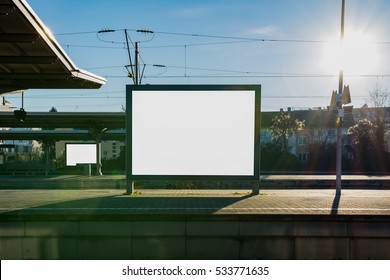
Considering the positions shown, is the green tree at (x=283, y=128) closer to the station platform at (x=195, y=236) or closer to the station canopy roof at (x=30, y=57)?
the station canopy roof at (x=30, y=57)

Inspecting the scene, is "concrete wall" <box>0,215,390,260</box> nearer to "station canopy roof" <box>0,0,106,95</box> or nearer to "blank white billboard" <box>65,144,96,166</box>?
"station canopy roof" <box>0,0,106,95</box>

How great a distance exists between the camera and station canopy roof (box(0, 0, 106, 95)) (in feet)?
24.4

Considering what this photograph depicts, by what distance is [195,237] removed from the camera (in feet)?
24.8

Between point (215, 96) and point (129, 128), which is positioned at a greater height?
point (215, 96)

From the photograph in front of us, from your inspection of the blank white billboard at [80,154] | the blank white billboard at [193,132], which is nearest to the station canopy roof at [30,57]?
the blank white billboard at [193,132]

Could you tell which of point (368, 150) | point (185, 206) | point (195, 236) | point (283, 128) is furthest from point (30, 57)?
point (283, 128)

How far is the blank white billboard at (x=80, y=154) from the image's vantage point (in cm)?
3589

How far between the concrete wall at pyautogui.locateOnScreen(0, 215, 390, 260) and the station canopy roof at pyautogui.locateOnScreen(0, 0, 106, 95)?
12.0 feet

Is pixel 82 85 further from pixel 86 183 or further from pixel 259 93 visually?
pixel 86 183

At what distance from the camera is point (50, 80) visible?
10781 mm

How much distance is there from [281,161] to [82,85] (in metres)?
38.5

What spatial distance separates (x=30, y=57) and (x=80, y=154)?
1130 inches

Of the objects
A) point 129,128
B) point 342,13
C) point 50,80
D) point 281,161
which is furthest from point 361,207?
point 281,161

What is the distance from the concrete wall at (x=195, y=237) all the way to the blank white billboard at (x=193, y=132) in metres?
3.32
